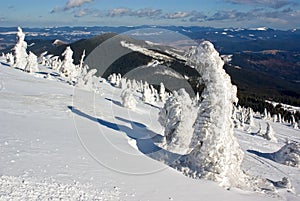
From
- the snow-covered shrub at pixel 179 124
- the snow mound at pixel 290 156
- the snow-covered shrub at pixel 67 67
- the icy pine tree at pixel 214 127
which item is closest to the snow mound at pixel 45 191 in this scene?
the icy pine tree at pixel 214 127

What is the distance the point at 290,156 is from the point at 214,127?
1848 cm

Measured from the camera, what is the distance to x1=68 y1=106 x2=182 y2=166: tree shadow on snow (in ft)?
79.7

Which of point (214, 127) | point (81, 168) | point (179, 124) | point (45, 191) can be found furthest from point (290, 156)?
point (45, 191)

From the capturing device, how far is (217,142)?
62.6ft

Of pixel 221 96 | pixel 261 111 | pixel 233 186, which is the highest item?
pixel 221 96

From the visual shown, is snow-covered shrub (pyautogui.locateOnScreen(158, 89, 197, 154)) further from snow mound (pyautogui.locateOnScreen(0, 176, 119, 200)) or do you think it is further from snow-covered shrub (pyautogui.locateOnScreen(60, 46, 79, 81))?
snow-covered shrub (pyautogui.locateOnScreen(60, 46, 79, 81))

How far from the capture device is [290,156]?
113 ft

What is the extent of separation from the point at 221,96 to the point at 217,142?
2.49 m

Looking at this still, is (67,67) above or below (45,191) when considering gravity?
below

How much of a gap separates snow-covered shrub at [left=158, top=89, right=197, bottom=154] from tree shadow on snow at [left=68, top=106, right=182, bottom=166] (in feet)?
3.92

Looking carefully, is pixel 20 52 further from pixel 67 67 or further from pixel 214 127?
pixel 214 127

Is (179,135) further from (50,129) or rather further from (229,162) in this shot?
(50,129)

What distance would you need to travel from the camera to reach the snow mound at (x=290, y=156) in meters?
34.2

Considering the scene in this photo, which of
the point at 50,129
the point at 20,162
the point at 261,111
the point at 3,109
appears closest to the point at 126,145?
the point at 50,129
